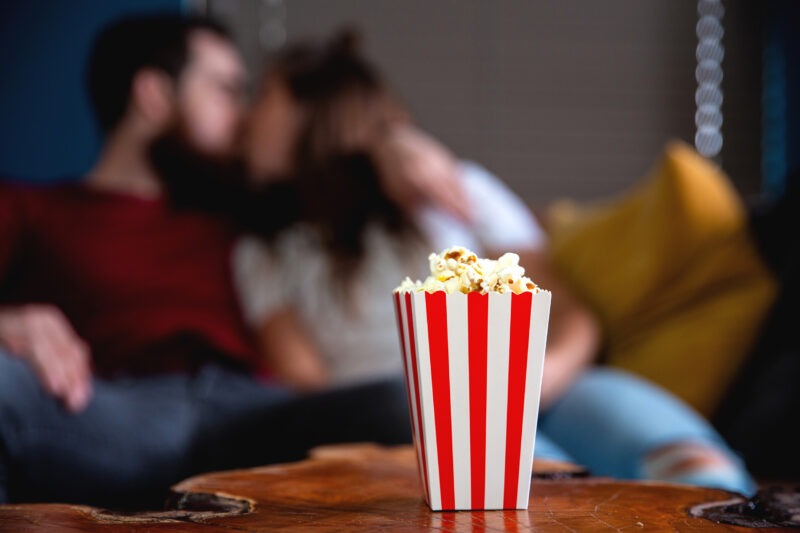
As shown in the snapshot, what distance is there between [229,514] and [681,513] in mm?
373

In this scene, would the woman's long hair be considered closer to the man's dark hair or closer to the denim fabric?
the man's dark hair

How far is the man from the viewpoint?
1214 mm

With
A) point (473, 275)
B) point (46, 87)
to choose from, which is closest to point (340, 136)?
point (46, 87)

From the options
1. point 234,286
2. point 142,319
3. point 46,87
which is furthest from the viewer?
point 46,87

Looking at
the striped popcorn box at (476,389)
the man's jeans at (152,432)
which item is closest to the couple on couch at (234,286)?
the man's jeans at (152,432)

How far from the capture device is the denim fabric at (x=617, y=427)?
1242 millimetres

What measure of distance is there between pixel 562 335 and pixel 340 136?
64 cm

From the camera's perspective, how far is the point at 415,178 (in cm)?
174

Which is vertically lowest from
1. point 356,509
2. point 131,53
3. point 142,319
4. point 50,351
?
point 356,509

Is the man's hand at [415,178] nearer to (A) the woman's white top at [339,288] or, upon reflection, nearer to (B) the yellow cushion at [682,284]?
(A) the woman's white top at [339,288]

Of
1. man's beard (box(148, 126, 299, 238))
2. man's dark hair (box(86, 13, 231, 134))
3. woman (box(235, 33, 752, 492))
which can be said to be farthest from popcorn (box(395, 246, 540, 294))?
man's dark hair (box(86, 13, 231, 134))

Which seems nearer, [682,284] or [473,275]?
[473,275]

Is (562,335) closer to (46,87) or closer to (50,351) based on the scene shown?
(50,351)

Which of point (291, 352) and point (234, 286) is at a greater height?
point (234, 286)
